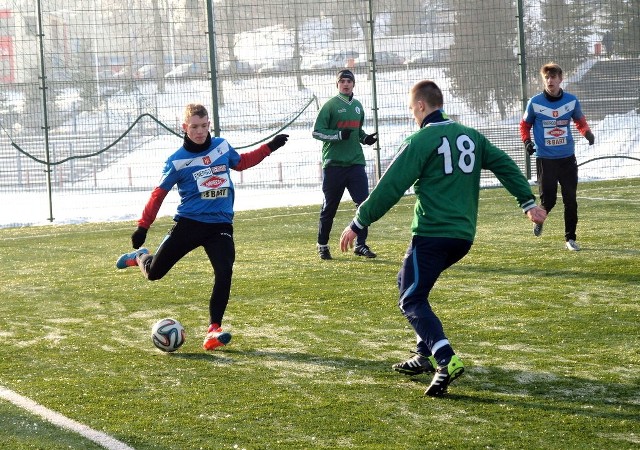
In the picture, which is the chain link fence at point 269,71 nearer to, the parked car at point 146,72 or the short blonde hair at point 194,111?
the parked car at point 146,72

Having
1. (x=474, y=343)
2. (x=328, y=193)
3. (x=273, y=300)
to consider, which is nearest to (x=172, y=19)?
(x=328, y=193)

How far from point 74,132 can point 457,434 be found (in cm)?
1480

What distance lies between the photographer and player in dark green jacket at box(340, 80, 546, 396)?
6348mm

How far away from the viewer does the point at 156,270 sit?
8258 mm

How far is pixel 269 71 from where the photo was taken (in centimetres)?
1895

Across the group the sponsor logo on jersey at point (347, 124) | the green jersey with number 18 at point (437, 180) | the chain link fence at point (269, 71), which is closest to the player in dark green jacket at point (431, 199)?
the green jersey with number 18 at point (437, 180)

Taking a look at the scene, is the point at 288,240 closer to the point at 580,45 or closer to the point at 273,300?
the point at 273,300

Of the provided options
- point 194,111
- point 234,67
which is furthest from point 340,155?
point 234,67

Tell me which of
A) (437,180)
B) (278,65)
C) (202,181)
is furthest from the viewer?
(278,65)

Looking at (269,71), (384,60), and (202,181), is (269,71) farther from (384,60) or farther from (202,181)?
(202,181)

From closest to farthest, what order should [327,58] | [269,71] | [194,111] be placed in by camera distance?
[194,111]
[269,71]
[327,58]

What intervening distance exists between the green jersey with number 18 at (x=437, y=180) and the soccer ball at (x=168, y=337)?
1.85m

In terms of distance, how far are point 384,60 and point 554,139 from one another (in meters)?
7.98

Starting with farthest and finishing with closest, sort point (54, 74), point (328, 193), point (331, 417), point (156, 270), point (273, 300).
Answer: point (54, 74), point (328, 193), point (273, 300), point (156, 270), point (331, 417)
